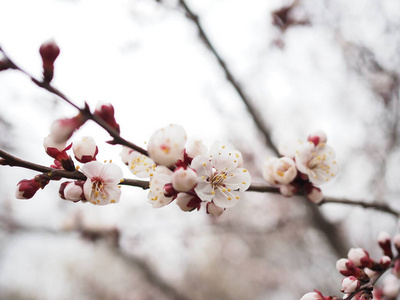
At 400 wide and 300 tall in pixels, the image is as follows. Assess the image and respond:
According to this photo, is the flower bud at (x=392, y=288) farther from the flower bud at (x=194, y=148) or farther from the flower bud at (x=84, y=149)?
the flower bud at (x=84, y=149)

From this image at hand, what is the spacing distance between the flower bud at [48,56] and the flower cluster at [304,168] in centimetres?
93

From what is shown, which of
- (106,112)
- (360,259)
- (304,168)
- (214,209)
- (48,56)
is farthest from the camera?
(304,168)

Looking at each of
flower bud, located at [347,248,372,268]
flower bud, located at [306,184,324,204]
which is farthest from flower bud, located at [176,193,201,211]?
flower bud, located at [347,248,372,268]

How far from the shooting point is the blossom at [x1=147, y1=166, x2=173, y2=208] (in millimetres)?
983

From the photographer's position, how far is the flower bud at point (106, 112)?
0.97 metres

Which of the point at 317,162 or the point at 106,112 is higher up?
the point at 106,112

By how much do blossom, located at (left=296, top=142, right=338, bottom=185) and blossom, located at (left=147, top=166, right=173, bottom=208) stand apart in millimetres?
620

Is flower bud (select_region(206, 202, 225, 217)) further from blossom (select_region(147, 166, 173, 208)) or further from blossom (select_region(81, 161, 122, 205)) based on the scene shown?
blossom (select_region(81, 161, 122, 205))

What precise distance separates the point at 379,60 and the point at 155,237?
4307 mm

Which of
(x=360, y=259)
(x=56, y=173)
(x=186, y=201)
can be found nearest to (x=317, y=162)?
(x=360, y=259)

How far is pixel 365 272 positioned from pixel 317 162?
1.58 ft

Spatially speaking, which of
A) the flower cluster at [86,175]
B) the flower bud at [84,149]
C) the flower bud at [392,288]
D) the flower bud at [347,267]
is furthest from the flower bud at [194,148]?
the flower bud at [392,288]

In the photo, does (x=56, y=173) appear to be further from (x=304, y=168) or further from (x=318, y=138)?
(x=318, y=138)

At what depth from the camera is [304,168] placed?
1.32 metres
